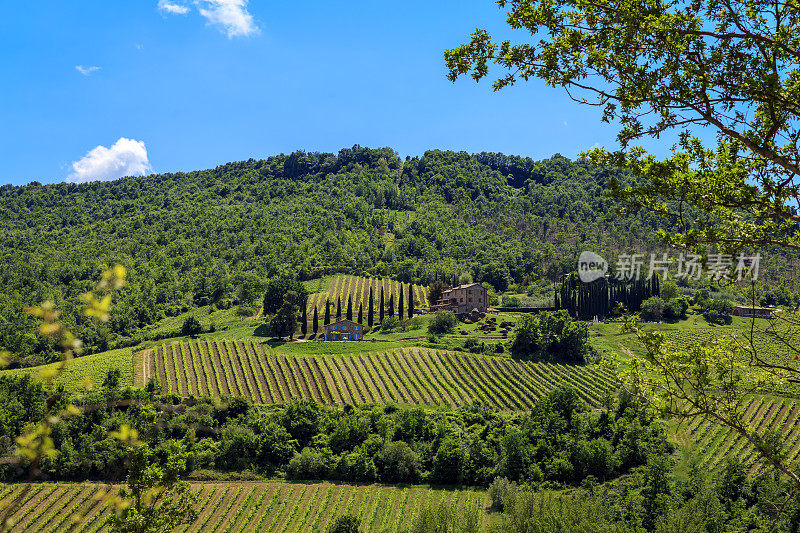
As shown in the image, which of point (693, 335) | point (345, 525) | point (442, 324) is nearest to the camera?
point (345, 525)

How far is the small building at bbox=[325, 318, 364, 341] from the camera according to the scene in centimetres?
8244

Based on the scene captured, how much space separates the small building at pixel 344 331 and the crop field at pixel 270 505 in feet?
119

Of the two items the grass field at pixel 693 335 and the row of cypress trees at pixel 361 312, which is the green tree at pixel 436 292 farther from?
the grass field at pixel 693 335

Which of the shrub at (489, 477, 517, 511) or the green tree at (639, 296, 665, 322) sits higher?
the green tree at (639, 296, 665, 322)

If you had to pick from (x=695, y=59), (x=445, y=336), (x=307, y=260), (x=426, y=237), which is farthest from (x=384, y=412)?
(x=426, y=237)

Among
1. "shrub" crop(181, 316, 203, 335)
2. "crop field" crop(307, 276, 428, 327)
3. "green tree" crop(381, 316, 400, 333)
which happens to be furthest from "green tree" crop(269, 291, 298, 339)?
"green tree" crop(381, 316, 400, 333)

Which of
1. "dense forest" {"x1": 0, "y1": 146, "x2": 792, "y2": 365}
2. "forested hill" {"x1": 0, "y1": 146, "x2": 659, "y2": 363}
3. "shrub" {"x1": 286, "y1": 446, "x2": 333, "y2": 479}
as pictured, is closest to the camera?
"shrub" {"x1": 286, "y1": 446, "x2": 333, "y2": 479}

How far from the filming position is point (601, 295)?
97.9 m

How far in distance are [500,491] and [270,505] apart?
17.8m

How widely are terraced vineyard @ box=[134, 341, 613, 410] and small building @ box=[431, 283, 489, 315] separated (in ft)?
79.8

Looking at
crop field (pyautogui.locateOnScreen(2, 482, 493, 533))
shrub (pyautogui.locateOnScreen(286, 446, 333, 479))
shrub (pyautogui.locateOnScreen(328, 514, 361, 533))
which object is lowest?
crop field (pyautogui.locateOnScreen(2, 482, 493, 533))

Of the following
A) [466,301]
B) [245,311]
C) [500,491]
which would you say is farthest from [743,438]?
[245,311]

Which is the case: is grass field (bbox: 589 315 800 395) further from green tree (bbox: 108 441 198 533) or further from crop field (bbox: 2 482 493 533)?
green tree (bbox: 108 441 198 533)

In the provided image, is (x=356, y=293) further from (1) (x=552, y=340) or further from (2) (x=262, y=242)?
(2) (x=262, y=242)
